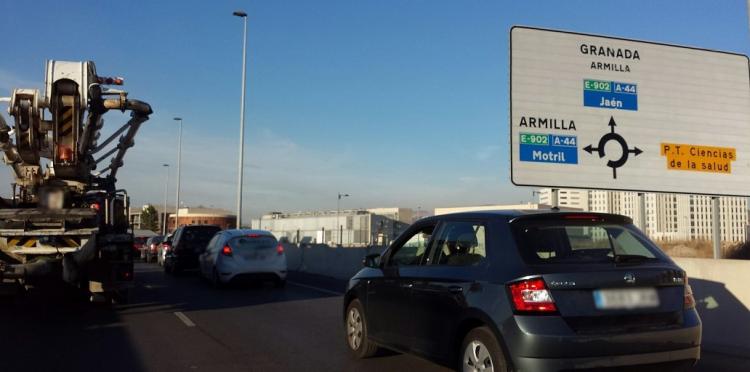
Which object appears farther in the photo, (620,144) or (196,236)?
(196,236)

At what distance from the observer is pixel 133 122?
13.2m

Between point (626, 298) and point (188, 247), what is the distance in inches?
705

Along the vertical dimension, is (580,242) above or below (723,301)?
above

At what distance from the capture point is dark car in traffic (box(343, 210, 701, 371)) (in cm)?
495

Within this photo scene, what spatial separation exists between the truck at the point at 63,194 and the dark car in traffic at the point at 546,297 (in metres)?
7.48

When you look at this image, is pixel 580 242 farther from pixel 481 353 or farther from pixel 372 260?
pixel 372 260

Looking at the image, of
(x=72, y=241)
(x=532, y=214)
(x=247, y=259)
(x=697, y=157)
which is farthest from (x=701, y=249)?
(x=72, y=241)

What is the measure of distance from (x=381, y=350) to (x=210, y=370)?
196 centimetres

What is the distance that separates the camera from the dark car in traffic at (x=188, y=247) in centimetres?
2092

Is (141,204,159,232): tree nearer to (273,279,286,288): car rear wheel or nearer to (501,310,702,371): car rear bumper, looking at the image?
(273,279,286,288): car rear wheel

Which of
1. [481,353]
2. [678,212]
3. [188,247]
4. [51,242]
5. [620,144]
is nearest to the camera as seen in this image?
[481,353]

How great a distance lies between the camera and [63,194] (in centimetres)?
1221

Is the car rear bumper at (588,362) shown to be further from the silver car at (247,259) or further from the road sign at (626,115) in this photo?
the silver car at (247,259)

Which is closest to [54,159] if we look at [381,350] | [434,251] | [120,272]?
[120,272]
